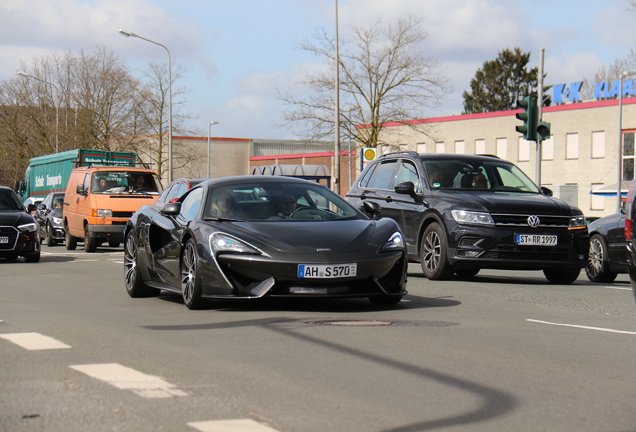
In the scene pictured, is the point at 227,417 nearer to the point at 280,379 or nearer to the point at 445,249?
the point at 280,379

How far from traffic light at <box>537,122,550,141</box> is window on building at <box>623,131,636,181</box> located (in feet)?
132

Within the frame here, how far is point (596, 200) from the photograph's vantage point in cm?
5847

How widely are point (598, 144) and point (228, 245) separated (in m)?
53.6

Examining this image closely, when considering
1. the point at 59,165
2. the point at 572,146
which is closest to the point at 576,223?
the point at 59,165

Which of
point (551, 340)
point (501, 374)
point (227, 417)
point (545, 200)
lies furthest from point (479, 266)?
point (227, 417)

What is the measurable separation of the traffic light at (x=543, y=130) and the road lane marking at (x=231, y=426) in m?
15.7

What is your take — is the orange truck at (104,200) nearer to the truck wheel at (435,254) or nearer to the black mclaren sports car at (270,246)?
the truck wheel at (435,254)

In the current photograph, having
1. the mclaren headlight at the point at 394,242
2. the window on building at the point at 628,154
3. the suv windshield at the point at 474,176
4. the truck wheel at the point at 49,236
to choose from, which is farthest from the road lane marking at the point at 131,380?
the window on building at the point at 628,154

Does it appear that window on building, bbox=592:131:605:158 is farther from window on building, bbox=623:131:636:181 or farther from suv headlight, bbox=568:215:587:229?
suv headlight, bbox=568:215:587:229

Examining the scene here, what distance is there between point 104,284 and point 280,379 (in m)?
7.70

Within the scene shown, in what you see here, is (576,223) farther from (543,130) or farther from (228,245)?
(543,130)

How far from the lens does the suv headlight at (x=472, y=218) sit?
11633mm

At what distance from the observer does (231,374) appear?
5262mm

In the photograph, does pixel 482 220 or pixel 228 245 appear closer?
pixel 228 245
